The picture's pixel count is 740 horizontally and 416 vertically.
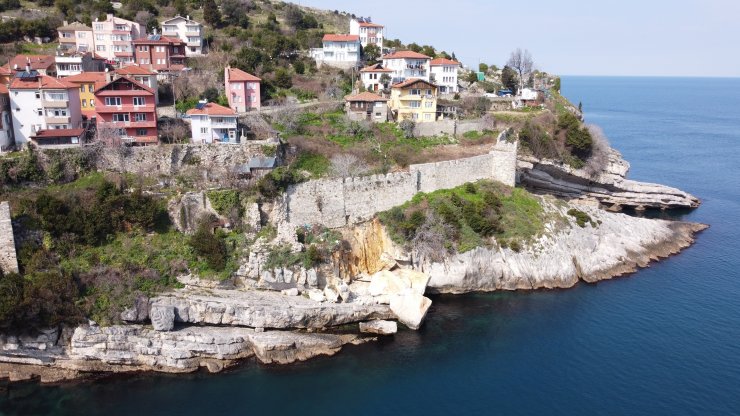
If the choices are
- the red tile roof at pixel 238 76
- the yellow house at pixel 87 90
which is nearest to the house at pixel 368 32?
the red tile roof at pixel 238 76

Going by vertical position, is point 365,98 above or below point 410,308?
above

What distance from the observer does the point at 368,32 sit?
6788 centimetres

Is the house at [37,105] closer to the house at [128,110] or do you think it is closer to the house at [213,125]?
the house at [128,110]

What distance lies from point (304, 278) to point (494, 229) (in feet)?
44.0

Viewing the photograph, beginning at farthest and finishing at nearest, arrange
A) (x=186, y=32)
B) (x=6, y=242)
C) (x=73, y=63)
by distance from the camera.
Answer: (x=186, y=32) → (x=73, y=63) → (x=6, y=242)

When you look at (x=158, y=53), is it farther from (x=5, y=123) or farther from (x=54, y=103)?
(x=5, y=123)

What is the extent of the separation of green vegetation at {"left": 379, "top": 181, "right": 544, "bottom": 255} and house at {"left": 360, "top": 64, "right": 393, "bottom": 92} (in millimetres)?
18964

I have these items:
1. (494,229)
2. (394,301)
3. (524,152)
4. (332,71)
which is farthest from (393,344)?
(332,71)

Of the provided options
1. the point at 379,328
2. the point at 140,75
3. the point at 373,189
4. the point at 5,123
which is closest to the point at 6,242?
the point at 5,123

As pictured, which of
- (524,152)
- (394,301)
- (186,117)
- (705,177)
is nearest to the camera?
(394,301)

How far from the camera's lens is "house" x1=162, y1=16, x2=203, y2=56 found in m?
55.4

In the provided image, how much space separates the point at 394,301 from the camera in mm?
31391

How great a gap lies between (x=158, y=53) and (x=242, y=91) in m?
12.6

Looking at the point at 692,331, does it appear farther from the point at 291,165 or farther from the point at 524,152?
the point at 291,165
